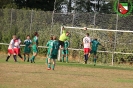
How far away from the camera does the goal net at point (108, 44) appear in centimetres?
3512

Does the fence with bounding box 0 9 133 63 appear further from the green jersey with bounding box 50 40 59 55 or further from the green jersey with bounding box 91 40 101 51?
the green jersey with bounding box 50 40 59 55

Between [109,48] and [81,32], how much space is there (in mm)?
2774

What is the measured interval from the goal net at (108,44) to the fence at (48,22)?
8cm

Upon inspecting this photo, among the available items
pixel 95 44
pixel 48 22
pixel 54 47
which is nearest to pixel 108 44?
pixel 95 44

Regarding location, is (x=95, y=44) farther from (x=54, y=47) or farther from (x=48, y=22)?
(x=48, y=22)

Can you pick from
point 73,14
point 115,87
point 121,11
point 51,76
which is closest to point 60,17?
point 73,14

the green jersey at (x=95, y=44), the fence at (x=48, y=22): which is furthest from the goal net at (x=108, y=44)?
the green jersey at (x=95, y=44)

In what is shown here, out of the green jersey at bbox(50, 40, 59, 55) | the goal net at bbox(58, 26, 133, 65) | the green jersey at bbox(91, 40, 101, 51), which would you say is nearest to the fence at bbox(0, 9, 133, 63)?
the goal net at bbox(58, 26, 133, 65)

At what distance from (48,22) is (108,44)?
274 inches

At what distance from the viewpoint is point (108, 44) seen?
3594cm

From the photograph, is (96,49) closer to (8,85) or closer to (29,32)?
(29,32)

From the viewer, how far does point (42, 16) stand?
41.4 meters

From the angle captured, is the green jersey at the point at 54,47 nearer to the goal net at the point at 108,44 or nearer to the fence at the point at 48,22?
the goal net at the point at 108,44

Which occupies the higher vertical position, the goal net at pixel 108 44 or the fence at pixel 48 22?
the fence at pixel 48 22
